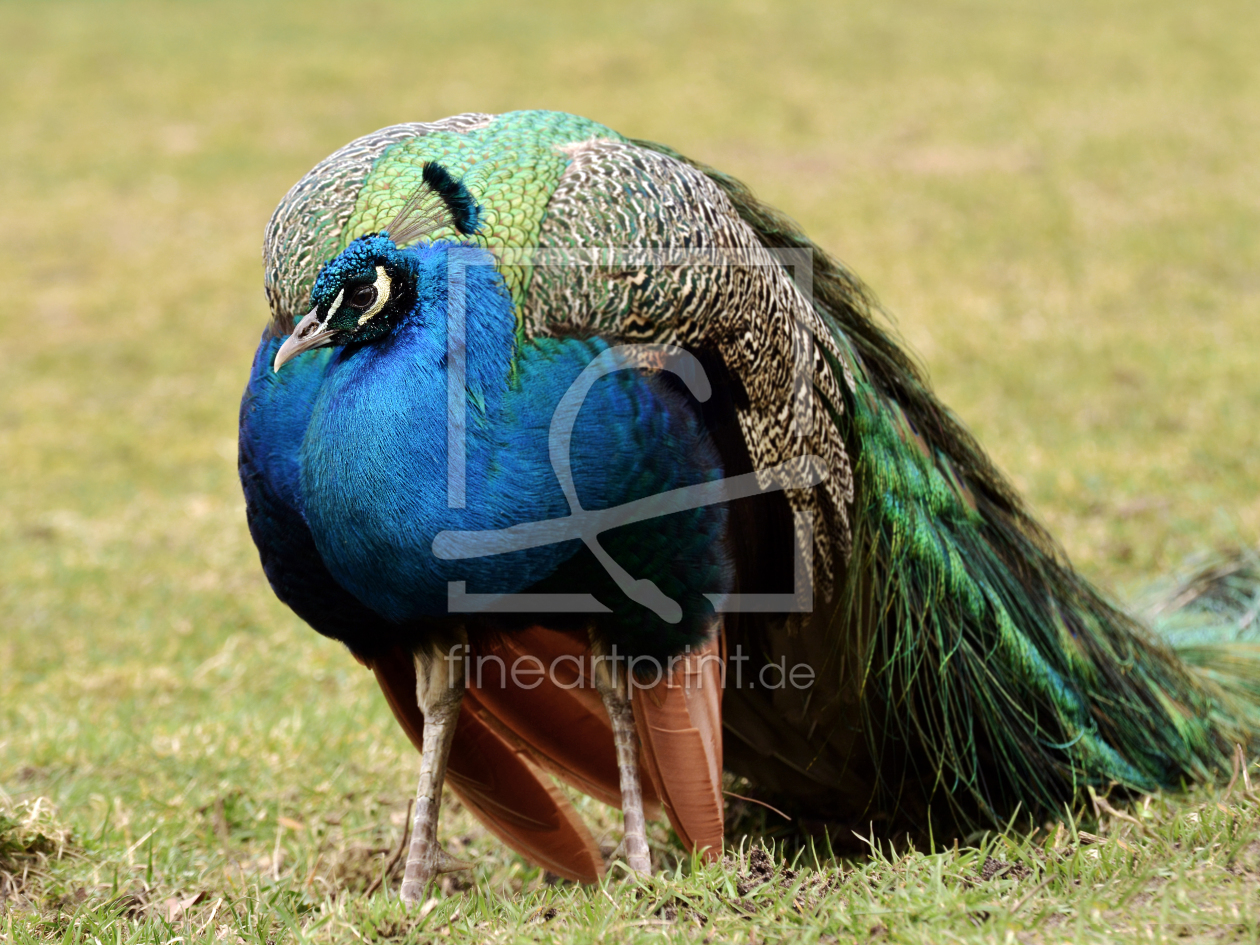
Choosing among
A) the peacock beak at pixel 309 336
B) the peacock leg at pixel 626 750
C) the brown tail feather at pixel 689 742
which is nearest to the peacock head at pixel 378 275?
the peacock beak at pixel 309 336

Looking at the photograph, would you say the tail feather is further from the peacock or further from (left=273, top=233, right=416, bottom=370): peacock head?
(left=273, top=233, right=416, bottom=370): peacock head

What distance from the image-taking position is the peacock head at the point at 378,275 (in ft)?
8.55

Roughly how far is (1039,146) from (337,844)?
10642mm

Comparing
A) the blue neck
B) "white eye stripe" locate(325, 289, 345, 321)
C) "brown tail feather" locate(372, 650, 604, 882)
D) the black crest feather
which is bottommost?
"brown tail feather" locate(372, 650, 604, 882)

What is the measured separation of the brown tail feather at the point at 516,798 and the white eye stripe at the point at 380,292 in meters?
1.10

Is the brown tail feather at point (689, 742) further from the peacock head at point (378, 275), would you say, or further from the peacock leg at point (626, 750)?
the peacock head at point (378, 275)

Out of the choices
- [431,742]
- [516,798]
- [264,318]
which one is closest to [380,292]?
[431,742]

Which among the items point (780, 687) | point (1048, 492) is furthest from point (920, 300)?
point (780, 687)

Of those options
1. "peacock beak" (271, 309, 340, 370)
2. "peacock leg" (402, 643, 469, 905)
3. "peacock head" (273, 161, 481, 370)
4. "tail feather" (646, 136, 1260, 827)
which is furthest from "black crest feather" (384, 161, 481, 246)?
"peacock leg" (402, 643, 469, 905)

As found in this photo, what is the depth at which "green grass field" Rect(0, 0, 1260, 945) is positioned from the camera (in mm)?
2688

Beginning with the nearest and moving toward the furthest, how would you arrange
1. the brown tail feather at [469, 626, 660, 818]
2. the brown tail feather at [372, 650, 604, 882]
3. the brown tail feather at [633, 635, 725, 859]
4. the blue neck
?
the blue neck, the brown tail feather at [633, 635, 725, 859], the brown tail feather at [469, 626, 660, 818], the brown tail feather at [372, 650, 604, 882]

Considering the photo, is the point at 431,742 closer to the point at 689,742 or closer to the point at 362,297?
the point at 689,742

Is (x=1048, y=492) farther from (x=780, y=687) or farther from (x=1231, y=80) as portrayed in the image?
(x=1231, y=80)

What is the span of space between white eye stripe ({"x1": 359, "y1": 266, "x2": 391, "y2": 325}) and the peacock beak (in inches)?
3.2
